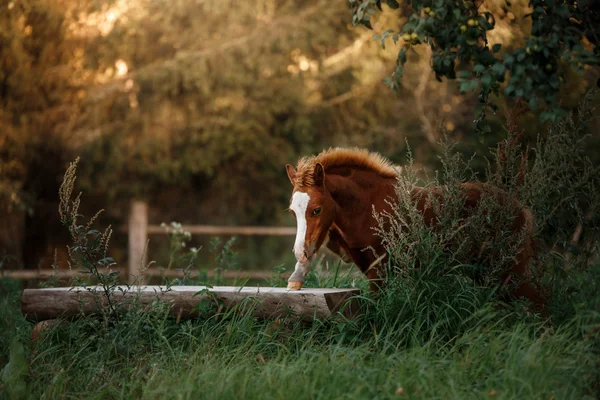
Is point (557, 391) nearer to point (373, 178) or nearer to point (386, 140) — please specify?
point (373, 178)

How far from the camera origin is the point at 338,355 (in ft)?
12.8

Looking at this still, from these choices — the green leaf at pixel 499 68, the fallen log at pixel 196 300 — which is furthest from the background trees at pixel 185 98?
the green leaf at pixel 499 68

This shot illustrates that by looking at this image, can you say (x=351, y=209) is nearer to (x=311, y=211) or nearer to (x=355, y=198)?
(x=355, y=198)

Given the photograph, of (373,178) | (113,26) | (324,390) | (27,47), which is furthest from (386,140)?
(324,390)

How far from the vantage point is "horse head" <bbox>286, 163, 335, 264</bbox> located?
170 inches

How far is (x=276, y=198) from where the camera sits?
12117mm

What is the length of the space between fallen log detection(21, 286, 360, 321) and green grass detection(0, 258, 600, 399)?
3.4 inches

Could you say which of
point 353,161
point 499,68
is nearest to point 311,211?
point 353,161

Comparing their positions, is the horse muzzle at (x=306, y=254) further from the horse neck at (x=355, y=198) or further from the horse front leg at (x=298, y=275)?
the horse neck at (x=355, y=198)

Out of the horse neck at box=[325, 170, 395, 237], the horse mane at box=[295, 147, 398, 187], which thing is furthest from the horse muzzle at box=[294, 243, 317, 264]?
the horse mane at box=[295, 147, 398, 187]

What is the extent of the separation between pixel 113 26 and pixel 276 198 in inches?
159

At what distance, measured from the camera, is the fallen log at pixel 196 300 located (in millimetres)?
4160

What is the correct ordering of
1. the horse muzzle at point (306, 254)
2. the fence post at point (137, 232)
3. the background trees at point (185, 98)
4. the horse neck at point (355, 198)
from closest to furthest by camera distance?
the horse muzzle at point (306, 254) → the horse neck at point (355, 198) → the background trees at point (185, 98) → the fence post at point (137, 232)

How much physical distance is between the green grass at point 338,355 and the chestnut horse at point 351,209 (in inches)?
13.5
